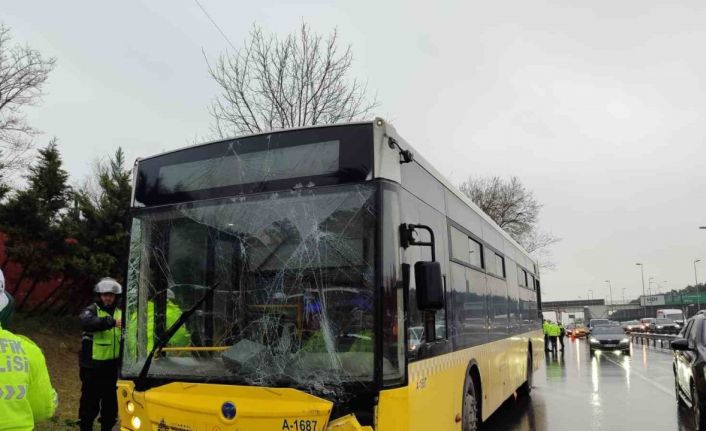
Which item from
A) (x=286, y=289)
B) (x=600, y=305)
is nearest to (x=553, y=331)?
(x=286, y=289)

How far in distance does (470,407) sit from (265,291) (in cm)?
311

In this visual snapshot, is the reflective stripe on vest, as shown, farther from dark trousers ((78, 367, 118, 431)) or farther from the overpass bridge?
the overpass bridge

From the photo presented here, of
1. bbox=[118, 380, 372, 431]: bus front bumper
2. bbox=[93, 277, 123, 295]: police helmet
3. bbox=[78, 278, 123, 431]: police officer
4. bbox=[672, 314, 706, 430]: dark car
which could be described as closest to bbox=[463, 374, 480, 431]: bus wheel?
bbox=[118, 380, 372, 431]: bus front bumper

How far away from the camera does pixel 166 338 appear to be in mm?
4355

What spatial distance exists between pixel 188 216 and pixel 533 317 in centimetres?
1107

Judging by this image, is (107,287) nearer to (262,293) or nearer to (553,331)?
(262,293)

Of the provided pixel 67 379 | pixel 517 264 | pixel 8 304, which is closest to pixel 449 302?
pixel 8 304

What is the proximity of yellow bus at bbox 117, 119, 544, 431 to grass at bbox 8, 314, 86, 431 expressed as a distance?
4952 mm

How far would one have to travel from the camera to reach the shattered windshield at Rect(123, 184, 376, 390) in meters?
3.98

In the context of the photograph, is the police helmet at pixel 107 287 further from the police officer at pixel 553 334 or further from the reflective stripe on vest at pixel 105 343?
the police officer at pixel 553 334

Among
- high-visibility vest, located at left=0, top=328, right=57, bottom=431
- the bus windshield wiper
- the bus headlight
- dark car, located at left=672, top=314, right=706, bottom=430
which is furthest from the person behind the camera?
dark car, located at left=672, top=314, right=706, bottom=430

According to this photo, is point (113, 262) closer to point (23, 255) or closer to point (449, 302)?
point (23, 255)

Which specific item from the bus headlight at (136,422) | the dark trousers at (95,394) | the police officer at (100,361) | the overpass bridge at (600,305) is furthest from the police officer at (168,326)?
the overpass bridge at (600,305)

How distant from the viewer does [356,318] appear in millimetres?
3990
